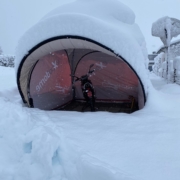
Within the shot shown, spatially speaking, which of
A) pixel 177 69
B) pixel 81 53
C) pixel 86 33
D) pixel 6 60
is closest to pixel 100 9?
pixel 86 33

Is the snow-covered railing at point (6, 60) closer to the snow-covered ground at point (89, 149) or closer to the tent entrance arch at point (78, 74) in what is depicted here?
the tent entrance arch at point (78, 74)

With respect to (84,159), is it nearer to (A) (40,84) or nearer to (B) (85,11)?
(B) (85,11)

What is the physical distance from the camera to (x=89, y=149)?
207 centimetres

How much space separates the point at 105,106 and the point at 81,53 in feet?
7.32

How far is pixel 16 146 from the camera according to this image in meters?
2.14

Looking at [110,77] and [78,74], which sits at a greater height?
[78,74]

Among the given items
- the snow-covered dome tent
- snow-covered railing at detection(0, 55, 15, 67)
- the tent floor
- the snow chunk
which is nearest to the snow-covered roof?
the snow-covered dome tent

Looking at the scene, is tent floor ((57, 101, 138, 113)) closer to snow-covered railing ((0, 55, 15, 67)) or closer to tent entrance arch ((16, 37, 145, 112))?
tent entrance arch ((16, 37, 145, 112))

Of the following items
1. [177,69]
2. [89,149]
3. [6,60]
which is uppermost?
[89,149]

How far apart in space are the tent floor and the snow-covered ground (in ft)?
11.3

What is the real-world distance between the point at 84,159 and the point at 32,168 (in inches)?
20.0

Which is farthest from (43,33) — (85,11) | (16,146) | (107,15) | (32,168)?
(32,168)

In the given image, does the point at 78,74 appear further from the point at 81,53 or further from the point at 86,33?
the point at 86,33

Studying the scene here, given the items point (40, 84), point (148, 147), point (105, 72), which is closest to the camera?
point (148, 147)
